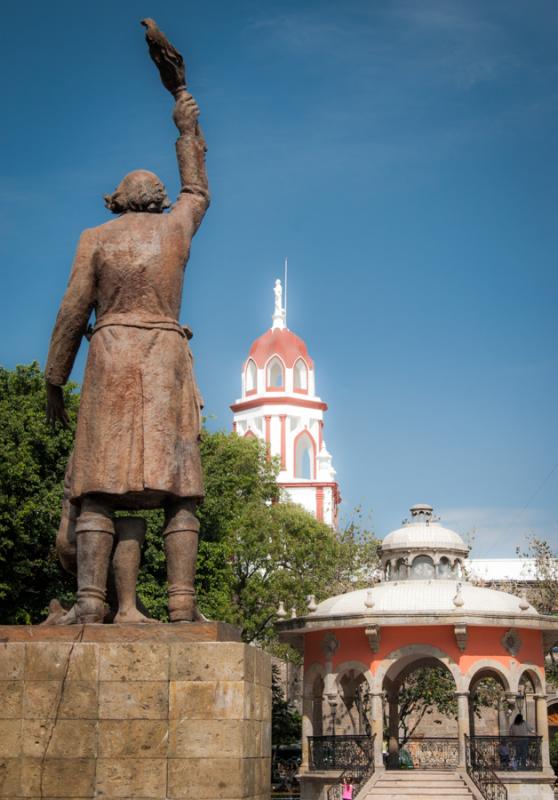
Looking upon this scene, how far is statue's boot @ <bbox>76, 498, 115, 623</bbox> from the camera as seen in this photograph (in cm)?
834

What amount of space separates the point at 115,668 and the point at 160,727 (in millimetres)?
481

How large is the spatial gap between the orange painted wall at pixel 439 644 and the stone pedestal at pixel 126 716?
73.8 feet

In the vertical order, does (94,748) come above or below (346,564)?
below

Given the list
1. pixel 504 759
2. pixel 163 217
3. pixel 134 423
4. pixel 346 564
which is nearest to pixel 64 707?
pixel 134 423

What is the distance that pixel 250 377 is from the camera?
75250 mm

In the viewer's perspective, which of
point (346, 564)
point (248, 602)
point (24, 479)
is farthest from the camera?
point (346, 564)

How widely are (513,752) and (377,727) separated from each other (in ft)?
10.8

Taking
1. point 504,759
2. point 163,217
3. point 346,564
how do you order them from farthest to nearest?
point 346,564, point 504,759, point 163,217

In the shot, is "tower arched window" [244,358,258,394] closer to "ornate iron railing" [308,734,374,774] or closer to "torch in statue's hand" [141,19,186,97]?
"ornate iron railing" [308,734,374,774]

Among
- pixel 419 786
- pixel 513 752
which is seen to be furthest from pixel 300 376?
pixel 419 786

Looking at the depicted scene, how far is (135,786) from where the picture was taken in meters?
7.69

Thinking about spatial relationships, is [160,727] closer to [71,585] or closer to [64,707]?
[64,707]

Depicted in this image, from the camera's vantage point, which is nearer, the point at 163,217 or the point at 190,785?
the point at 190,785

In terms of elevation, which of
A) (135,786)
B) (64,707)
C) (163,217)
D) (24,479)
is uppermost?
(24,479)
